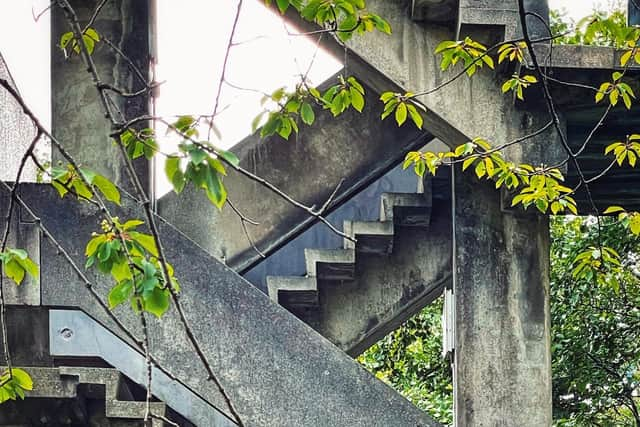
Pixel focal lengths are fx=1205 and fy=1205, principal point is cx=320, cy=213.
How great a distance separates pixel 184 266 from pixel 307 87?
208 centimetres

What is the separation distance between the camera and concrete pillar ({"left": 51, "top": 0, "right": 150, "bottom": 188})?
8.39 m

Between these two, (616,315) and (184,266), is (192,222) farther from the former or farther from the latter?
(616,315)

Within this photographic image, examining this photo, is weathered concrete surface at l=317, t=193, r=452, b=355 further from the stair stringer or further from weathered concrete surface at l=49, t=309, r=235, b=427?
weathered concrete surface at l=49, t=309, r=235, b=427

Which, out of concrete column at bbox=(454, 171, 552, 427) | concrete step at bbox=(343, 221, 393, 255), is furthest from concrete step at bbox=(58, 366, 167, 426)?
concrete step at bbox=(343, 221, 393, 255)

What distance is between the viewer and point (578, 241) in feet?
43.8

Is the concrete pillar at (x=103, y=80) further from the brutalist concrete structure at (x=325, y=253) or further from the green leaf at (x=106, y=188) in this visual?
the green leaf at (x=106, y=188)

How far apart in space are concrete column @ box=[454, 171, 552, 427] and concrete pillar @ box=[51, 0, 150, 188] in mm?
2408

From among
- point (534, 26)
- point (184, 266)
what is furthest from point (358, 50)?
point (184, 266)

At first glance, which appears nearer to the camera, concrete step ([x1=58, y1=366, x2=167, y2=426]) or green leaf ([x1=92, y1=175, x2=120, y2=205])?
green leaf ([x1=92, y1=175, x2=120, y2=205])

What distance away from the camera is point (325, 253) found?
9.23 m

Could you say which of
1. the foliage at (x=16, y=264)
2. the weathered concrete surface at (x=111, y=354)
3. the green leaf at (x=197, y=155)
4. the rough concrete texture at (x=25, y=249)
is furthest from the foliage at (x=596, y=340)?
the green leaf at (x=197, y=155)

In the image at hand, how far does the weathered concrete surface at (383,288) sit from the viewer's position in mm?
9703

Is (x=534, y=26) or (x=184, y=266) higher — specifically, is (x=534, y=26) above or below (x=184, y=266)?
above

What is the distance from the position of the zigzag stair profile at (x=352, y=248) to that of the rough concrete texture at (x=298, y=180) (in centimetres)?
27
